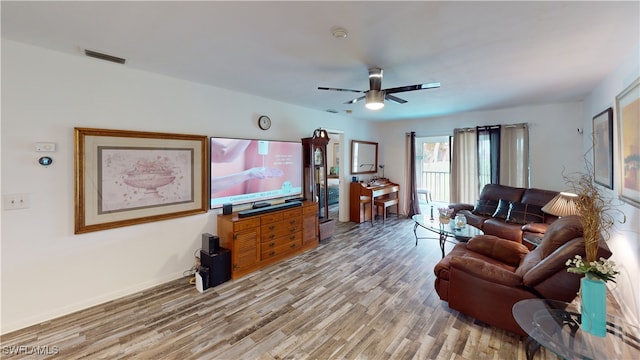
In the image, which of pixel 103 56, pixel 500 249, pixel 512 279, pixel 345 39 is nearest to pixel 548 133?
pixel 500 249

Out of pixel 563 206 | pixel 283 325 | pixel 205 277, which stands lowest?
pixel 283 325

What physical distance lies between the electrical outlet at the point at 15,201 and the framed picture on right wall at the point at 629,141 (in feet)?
16.5

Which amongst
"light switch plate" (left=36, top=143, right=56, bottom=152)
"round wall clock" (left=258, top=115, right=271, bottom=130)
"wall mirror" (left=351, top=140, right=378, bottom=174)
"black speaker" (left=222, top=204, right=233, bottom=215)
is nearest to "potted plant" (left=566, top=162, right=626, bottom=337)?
"black speaker" (left=222, top=204, right=233, bottom=215)

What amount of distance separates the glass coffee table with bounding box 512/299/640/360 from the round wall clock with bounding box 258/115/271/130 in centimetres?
350

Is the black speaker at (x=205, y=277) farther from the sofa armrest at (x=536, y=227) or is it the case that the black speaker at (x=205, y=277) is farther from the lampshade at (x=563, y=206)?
the sofa armrest at (x=536, y=227)

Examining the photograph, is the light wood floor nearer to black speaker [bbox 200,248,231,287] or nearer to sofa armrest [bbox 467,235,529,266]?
A: black speaker [bbox 200,248,231,287]

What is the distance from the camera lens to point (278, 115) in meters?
4.04

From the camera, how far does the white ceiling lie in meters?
1.63

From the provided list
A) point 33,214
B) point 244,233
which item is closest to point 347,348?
point 244,233

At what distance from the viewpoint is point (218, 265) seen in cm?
286

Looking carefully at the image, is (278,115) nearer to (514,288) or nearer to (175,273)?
(175,273)

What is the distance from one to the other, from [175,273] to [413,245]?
352 centimetres

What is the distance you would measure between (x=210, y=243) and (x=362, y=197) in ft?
11.2

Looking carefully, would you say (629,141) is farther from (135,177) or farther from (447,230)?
(135,177)
